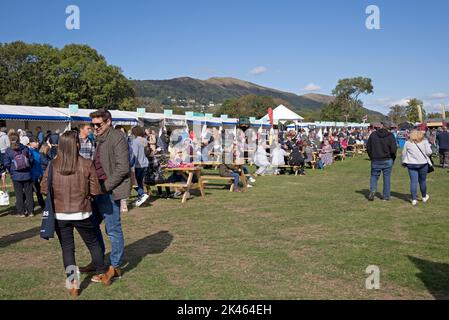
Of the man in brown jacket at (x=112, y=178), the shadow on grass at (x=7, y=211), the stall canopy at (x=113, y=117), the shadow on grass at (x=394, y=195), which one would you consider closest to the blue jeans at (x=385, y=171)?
the shadow on grass at (x=394, y=195)

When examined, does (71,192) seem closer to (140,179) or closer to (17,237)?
(17,237)

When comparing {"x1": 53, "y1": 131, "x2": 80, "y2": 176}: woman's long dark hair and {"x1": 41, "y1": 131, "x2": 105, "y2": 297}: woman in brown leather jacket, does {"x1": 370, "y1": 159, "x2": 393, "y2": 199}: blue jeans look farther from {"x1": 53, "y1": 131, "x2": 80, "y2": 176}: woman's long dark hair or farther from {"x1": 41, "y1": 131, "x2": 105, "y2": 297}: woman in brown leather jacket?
{"x1": 53, "y1": 131, "x2": 80, "y2": 176}: woman's long dark hair

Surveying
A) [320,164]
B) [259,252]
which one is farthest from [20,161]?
[320,164]

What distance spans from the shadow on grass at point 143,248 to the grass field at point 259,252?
0.6 inches

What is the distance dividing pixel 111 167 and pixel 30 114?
20894 millimetres

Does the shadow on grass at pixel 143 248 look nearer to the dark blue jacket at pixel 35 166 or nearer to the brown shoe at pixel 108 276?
the brown shoe at pixel 108 276

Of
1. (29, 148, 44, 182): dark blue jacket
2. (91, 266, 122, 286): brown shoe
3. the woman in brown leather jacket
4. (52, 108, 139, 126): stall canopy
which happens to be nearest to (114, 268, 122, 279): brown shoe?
(91, 266, 122, 286): brown shoe

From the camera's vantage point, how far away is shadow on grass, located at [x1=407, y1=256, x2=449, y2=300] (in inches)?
173

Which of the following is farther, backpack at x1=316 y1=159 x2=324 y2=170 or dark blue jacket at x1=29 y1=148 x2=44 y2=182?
backpack at x1=316 y1=159 x2=324 y2=170

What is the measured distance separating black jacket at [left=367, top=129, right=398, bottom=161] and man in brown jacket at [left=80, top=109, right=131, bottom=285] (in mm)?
6884

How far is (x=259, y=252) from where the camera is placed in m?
5.88

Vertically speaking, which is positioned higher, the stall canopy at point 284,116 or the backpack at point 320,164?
the stall canopy at point 284,116

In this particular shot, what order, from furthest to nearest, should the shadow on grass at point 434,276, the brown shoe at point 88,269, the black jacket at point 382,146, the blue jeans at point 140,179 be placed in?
the blue jeans at point 140,179, the black jacket at point 382,146, the brown shoe at point 88,269, the shadow on grass at point 434,276

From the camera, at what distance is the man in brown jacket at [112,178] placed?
4578 millimetres
